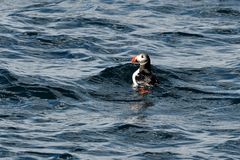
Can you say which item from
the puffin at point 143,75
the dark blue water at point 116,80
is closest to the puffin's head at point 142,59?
the puffin at point 143,75

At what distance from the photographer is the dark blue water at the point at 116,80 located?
57.7 ft

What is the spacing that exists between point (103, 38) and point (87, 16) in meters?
3.01

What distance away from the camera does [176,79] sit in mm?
23281

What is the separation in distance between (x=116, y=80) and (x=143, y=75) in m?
0.74

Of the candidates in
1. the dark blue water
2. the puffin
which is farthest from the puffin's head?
the dark blue water

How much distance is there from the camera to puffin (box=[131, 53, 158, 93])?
22.2m

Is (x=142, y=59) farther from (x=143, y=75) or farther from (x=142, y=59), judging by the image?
(x=143, y=75)

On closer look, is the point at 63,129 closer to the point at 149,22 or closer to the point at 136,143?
the point at 136,143

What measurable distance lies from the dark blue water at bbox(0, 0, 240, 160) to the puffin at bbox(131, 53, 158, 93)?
1.10 ft

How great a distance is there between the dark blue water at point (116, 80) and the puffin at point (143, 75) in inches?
13.2

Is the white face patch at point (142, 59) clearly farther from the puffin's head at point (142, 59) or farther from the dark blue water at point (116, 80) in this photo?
the dark blue water at point (116, 80)

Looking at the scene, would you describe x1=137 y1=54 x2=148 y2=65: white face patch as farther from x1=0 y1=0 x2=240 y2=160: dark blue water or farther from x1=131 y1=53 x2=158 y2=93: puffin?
x1=0 y1=0 x2=240 y2=160: dark blue water

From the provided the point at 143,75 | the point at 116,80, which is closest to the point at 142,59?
the point at 143,75

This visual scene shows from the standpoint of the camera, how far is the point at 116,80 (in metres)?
23.2
